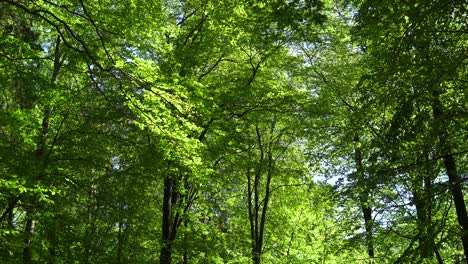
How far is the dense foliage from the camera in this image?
6391 millimetres

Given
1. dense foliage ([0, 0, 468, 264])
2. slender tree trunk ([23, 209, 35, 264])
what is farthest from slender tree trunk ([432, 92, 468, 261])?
slender tree trunk ([23, 209, 35, 264])

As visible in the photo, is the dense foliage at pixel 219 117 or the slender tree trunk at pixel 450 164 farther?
the dense foliage at pixel 219 117

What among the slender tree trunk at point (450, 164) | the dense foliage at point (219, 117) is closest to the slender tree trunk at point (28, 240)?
the dense foliage at point (219, 117)

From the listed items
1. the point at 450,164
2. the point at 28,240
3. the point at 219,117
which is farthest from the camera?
the point at 219,117

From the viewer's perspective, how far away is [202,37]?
13289 millimetres

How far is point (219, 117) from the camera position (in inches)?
430

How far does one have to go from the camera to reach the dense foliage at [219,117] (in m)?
6.39

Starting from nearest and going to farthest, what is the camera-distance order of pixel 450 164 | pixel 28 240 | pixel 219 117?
pixel 28 240, pixel 450 164, pixel 219 117

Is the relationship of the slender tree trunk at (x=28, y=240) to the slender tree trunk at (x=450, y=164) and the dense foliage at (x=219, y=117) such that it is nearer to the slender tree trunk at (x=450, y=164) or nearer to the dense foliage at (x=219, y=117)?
the dense foliage at (x=219, y=117)

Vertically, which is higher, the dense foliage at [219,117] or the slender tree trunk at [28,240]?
the dense foliage at [219,117]

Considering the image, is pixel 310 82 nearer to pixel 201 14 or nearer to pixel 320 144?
pixel 320 144

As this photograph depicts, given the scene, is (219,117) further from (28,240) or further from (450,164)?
(450,164)

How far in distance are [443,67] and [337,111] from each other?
936 centimetres

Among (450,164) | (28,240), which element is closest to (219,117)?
(28,240)
